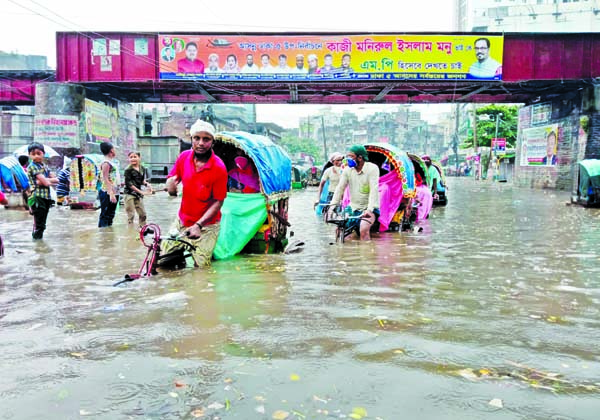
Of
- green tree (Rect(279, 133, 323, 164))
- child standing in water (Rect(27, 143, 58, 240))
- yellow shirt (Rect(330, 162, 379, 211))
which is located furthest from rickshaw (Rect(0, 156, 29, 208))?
green tree (Rect(279, 133, 323, 164))

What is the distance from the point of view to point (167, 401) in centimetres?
295

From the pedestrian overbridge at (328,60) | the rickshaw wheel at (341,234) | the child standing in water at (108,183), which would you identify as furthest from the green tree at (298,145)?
the rickshaw wheel at (341,234)

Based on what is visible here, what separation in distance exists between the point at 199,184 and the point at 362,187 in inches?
→ 150

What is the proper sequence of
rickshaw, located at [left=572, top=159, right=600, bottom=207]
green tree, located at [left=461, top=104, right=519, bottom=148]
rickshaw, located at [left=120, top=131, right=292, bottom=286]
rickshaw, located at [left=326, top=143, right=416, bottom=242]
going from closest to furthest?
rickshaw, located at [left=120, top=131, right=292, bottom=286] < rickshaw, located at [left=326, top=143, right=416, bottom=242] < rickshaw, located at [left=572, top=159, right=600, bottom=207] < green tree, located at [left=461, top=104, right=519, bottom=148]

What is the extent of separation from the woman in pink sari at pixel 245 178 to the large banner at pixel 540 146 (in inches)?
928

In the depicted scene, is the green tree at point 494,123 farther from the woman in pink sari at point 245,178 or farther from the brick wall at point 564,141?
the woman in pink sari at point 245,178

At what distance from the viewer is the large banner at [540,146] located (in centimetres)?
2780

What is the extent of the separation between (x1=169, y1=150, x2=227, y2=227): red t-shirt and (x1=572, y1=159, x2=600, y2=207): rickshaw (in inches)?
568

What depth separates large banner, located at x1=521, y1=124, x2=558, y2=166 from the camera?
27797 mm

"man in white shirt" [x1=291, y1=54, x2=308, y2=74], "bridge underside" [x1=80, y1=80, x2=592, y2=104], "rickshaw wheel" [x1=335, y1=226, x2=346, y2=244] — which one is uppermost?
"man in white shirt" [x1=291, y1=54, x2=308, y2=74]

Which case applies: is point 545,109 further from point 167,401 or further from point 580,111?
point 167,401

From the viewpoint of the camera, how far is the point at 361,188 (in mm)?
9141

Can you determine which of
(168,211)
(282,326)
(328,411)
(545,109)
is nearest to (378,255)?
(282,326)

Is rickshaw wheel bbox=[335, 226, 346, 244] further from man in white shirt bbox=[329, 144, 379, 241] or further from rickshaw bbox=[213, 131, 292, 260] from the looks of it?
Answer: rickshaw bbox=[213, 131, 292, 260]
